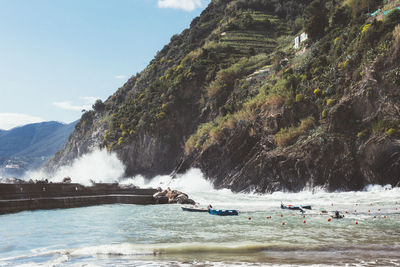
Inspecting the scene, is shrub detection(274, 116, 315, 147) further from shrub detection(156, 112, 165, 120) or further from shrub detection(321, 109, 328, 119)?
shrub detection(156, 112, 165, 120)

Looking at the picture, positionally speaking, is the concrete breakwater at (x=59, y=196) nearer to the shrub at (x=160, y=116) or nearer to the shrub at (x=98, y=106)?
the shrub at (x=160, y=116)

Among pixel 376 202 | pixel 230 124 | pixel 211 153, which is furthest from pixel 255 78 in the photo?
pixel 376 202

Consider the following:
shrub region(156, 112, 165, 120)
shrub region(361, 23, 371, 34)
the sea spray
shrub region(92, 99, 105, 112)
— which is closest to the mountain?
shrub region(361, 23, 371, 34)

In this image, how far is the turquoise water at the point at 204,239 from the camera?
11992 mm

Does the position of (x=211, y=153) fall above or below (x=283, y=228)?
above

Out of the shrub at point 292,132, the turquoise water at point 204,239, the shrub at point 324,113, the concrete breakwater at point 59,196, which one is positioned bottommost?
the turquoise water at point 204,239

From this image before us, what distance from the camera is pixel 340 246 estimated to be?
1348cm

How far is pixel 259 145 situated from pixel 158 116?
32.0m

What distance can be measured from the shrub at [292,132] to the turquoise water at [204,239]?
16922 mm

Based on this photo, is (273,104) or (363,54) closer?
(363,54)

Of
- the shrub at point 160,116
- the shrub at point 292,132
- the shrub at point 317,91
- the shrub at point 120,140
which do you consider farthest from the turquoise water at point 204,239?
the shrub at point 120,140

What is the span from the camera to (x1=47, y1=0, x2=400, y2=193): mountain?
36.8 meters

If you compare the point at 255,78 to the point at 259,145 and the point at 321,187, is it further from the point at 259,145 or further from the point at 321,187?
the point at 321,187

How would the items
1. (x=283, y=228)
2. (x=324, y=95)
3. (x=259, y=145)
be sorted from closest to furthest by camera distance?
1. (x=283, y=228)
2. (x=324, y=95)
3. (x=259, y=145)
